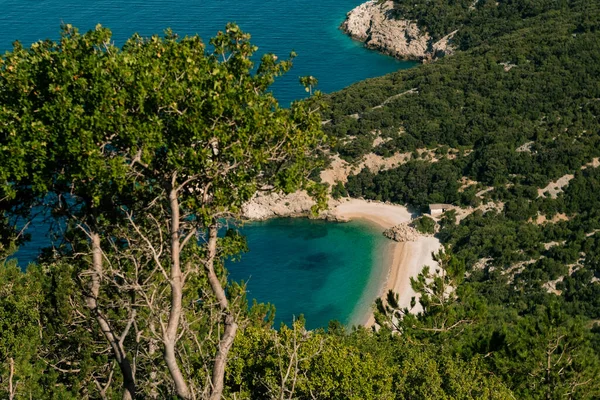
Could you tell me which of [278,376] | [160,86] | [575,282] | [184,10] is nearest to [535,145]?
[575,282]

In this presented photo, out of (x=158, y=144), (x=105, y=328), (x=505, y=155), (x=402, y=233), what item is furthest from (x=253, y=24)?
(x=158, y=144)

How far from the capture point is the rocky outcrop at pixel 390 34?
336 feet

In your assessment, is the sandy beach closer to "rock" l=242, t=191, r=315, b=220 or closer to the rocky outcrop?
"rock" l=242, t=191, r=315, b=220

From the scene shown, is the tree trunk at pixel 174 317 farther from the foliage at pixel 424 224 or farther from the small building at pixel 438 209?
the small building at pixel 438 209

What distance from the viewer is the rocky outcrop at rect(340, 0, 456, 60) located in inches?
4031

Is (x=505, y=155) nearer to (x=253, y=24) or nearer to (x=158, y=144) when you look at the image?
(x=158, y=144)

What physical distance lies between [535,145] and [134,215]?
51604 millimetres

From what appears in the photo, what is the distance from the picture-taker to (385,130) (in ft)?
232

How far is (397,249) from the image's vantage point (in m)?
58.7

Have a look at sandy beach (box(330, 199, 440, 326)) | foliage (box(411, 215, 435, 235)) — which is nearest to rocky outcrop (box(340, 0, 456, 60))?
sandy beach (box(330, 199, 440, 326))

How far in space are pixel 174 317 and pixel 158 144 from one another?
3.22m

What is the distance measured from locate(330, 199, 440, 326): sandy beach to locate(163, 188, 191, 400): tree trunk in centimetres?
3776

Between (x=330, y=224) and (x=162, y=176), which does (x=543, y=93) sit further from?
(x=162, y=176)

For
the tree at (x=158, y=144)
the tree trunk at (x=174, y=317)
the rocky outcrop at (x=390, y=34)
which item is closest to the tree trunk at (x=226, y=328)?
the tree at (x=158, y=144)
